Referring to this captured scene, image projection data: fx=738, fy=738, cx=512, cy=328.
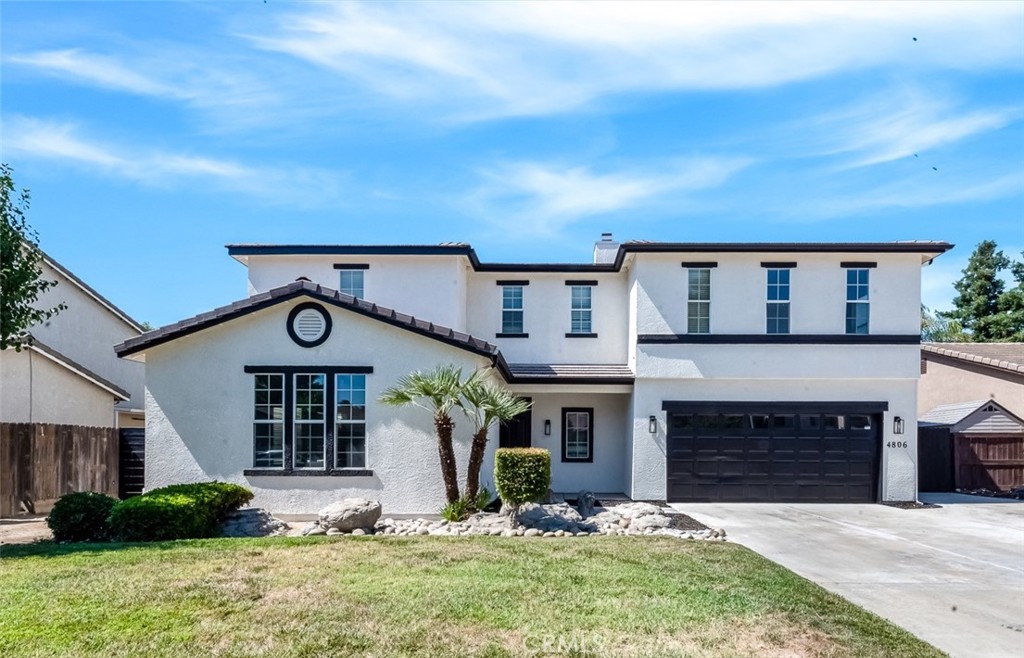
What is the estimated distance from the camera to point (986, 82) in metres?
12.4

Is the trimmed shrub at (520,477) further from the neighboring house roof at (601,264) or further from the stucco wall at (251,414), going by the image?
the neighboring house roof at (601,264)

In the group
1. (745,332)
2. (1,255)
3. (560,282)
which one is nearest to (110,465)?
(1,255)

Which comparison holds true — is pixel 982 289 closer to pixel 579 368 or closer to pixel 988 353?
pixel 988 353

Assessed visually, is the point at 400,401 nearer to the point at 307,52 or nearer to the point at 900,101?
the point at 307,52

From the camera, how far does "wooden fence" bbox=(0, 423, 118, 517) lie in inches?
544

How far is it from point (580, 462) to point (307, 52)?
39.8 feet

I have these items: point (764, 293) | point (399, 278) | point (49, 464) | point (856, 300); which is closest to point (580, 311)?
point (764, 293)

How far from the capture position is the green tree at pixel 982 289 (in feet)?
121

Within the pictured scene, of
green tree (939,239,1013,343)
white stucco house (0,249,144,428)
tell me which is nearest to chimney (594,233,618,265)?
white stucco house (0,249,144,428)

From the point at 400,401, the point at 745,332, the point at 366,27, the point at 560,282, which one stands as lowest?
the point at 400,401

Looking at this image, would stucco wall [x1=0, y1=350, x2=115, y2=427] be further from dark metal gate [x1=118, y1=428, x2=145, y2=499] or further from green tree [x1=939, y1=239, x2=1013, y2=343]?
green tree [x1=939, y1=239, x2=1013, y2=343]

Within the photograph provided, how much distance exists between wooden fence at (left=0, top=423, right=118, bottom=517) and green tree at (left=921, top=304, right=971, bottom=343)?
3578 cm

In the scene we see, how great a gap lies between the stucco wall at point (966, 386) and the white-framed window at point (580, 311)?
1261 centimetres

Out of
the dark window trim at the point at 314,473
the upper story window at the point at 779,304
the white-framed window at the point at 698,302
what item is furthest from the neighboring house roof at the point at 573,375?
the dark window trim at the point at 314,473
